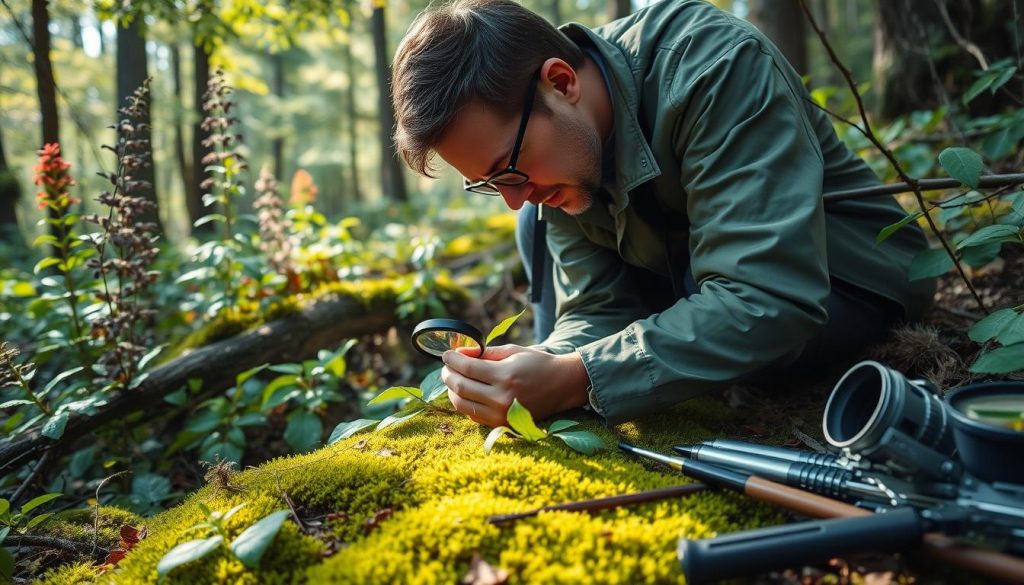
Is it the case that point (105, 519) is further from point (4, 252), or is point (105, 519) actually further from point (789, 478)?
point (4, 252)

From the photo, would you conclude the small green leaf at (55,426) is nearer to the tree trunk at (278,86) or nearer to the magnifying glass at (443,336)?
the magnifying glass at (443,336)

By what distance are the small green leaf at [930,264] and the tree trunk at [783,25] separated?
4.13 m

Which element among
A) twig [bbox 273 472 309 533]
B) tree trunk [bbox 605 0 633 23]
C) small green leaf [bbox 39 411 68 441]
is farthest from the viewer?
tree trunk [bbox 605 0 633 23]

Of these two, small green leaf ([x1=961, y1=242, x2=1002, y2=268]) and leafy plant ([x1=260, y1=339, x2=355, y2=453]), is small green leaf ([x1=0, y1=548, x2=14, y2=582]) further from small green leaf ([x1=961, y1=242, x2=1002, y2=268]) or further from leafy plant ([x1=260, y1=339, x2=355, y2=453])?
small green leaf ([x1=961, y1=242, x2=1002, y2=268])

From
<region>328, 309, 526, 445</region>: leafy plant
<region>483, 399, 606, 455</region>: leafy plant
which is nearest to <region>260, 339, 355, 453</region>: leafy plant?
<region>328, 309, 526, 445</region>: leafy plant

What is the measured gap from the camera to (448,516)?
1.56m

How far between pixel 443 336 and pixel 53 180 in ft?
6.79

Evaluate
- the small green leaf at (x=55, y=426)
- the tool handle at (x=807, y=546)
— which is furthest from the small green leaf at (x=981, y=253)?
the small green leaf at (x=55, y=426)

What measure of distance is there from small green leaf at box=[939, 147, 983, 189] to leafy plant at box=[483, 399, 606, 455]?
1488 millimetres

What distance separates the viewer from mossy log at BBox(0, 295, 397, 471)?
283 cm

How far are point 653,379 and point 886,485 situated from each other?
75 centimetres

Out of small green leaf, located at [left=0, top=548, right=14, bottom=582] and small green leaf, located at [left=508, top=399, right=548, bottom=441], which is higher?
small green leaf, located at [left=508, top=399, right=548, bottom=441]

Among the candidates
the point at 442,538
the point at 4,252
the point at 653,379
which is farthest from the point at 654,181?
the point at 4,252

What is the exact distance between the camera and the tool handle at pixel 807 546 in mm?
1273
